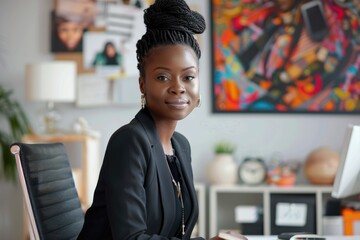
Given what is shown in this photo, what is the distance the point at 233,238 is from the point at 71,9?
3430 millimetres

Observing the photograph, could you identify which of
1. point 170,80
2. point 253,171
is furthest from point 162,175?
point 253,171

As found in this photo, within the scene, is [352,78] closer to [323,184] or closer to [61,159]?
[323,184]

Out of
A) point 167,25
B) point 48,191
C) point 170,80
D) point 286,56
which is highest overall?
point 286,56

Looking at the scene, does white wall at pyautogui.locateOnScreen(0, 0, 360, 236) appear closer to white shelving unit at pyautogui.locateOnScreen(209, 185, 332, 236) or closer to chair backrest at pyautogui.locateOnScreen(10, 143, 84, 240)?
white shelving unit at pyautogui.locateOnScreen(209, 185, 332, 236)

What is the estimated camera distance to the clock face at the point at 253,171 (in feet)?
14.5

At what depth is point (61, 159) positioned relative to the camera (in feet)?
6.55

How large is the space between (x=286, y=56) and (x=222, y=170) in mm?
957

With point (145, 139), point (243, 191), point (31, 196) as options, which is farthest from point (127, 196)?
point (243, 191)

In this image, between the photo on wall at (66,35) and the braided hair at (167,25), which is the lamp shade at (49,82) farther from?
the braided hair at (167,25)

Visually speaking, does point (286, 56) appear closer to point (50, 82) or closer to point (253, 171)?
point (253, 171)

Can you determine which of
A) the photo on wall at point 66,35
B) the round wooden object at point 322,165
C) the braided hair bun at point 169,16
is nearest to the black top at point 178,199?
the braided hair bun at point 169,16

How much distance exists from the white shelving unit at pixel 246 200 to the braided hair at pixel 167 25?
2770 millimetres

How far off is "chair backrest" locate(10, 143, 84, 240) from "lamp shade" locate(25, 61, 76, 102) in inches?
85.9

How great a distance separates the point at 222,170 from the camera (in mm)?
4359
